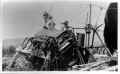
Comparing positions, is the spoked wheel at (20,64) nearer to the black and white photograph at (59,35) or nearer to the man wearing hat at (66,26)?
the black and white photograph at (59,35)

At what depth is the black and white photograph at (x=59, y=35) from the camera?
1.15 metres

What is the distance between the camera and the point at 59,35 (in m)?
1.17

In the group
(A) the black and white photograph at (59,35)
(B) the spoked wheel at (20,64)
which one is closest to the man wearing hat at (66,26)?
(A) the black and white photograph at (59,35)

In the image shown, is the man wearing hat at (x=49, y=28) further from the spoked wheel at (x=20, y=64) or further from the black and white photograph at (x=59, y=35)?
the spoked wheel at (x=20, y=64)

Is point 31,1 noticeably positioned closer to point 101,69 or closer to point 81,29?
point 81,29

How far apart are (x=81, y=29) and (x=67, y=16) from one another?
141 millimetres

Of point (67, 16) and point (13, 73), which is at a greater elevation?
point (67, 16)

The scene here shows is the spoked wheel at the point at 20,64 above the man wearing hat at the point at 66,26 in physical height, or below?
below

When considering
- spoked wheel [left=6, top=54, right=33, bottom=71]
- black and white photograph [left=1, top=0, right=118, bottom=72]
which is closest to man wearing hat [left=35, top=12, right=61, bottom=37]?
black and white photograph [left=1, top=0, right=118, bottom=72]

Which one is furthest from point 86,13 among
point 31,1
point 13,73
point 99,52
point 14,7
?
point 13,73

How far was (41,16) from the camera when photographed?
1165 mm

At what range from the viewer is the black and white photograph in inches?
45.3

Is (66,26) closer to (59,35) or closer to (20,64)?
(59,35)

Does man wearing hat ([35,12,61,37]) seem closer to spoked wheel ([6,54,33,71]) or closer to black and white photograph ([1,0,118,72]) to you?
black and white photograph ([1,0,118,72])
